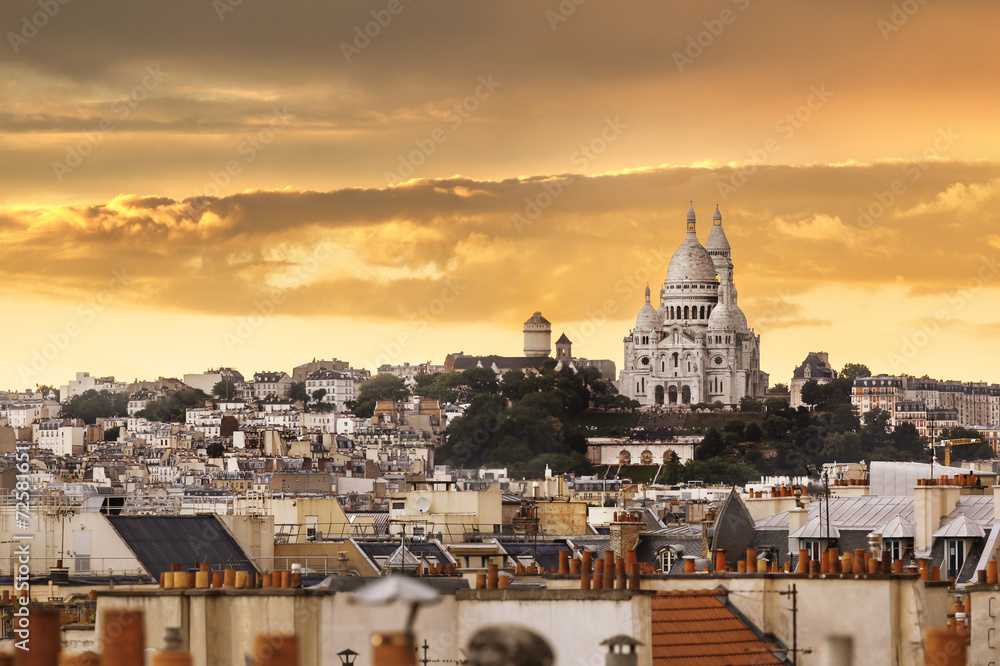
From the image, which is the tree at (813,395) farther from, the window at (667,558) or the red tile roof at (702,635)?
the red tile roof at (702,635)

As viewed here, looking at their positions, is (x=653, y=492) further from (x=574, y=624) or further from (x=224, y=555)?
(x=574, y=624)

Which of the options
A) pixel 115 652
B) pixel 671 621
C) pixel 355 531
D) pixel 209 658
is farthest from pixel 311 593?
pixel 355 531

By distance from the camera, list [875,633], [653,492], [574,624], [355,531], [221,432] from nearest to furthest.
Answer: [574,624] < [875,633] < [355,531] < [653,492] < [221,432]

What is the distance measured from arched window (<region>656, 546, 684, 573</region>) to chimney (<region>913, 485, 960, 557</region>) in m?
3.20

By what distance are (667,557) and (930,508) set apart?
3565 millimetres

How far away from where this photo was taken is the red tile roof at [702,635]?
15734mm

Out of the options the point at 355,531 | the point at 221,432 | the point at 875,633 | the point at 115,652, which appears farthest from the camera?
the point at 221,432

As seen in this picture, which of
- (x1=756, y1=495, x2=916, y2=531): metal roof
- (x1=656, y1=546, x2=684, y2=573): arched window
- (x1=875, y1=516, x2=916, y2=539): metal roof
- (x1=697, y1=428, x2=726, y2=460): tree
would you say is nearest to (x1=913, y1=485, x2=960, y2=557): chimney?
(x1=875, y1=516, x2=916, y2=539): metal roof

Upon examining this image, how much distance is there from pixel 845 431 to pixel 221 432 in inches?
2158

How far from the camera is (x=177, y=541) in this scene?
30594 mm

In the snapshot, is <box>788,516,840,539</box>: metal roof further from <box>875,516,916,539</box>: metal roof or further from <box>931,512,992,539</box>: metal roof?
<box>931,512,992,539</box>: metal roof

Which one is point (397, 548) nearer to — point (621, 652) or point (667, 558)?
point (667, 558)

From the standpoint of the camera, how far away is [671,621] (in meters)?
16.2

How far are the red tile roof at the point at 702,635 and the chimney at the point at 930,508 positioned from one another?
41.2ft
